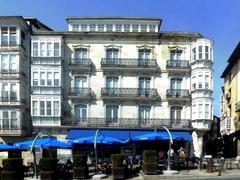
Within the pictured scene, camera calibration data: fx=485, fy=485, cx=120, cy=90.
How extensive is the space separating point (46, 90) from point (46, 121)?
3.01 m

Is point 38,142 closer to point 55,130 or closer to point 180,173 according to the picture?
point 180,173

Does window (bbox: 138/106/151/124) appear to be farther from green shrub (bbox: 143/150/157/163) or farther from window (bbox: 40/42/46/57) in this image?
green shrub (bbox: 143/150/157/163)

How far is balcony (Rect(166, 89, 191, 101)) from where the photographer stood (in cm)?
4797

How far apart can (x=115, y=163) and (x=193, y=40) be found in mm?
23916

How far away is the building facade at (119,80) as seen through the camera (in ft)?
155

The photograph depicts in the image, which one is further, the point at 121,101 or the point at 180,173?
the point at 121,101

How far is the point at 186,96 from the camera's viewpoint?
47938mm

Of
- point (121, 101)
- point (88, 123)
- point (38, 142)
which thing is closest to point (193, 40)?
point (121, 101)

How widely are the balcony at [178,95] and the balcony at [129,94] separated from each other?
1.19 m

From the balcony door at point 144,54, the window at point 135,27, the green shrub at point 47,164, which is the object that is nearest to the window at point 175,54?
the balcony door at point 144,54

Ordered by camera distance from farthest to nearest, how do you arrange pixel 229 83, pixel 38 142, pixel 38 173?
pixel 229 83
pixel 38 142
pixel 38 173

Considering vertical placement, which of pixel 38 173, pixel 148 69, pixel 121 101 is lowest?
pixel 38 173

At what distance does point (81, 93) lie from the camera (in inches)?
1893

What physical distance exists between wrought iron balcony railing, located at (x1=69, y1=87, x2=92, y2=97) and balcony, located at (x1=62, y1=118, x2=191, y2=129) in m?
2.47
